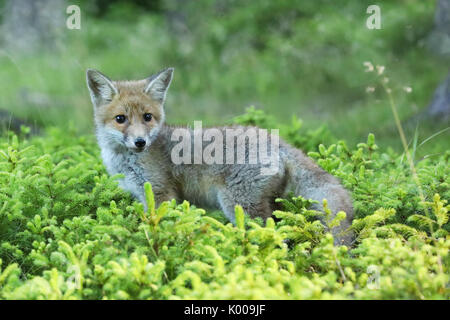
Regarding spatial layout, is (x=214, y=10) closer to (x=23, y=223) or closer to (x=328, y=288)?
(x=23, y=223)

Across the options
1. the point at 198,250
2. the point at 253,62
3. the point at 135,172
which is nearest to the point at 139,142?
the point at 135,172

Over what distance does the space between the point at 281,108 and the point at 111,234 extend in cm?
745

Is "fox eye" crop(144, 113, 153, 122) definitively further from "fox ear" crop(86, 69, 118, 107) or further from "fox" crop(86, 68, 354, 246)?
"fox ear" crop(86, 69, 118, 107)

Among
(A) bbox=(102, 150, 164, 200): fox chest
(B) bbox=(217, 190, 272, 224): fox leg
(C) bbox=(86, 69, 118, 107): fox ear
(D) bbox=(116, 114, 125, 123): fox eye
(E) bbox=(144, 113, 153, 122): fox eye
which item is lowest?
(B) bbox=(217, 190, 272, 224): fox leg

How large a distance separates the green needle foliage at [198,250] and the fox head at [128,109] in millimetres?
555

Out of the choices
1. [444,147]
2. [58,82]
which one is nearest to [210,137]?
[444,147]

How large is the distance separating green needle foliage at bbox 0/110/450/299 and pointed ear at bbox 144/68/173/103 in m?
1.14

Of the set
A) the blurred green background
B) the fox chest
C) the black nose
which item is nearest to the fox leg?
the fox chest

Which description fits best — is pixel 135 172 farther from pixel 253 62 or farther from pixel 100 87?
pixel 253 62

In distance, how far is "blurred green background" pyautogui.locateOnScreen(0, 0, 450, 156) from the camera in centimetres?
977

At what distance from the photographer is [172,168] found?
518 cm

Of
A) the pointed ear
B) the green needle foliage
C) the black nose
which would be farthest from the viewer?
the pointed ear

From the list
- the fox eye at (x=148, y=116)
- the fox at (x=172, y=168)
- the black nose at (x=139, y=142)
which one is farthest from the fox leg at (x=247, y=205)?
the fox eye at (x=148, y=116)

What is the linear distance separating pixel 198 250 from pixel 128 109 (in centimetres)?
200
